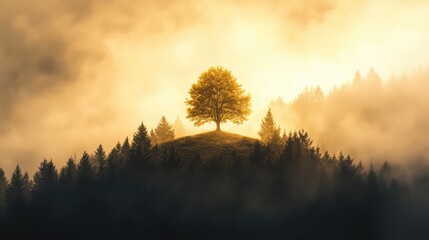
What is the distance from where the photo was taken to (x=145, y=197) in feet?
389

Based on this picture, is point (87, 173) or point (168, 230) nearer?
point (168, 230)

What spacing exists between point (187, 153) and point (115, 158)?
800 inches

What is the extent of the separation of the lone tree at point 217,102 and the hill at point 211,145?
12.9 ft

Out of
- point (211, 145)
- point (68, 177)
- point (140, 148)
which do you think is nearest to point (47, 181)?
point (68, 177)

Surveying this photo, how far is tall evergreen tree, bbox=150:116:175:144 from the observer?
148 meters

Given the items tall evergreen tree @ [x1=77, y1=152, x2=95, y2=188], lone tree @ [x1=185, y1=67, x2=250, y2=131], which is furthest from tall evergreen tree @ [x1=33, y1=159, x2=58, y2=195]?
lone tree @ [x1=185, y1=67, x2=250, y2=131]

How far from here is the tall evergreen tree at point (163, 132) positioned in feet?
487

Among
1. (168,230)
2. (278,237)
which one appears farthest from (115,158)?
(278,237)

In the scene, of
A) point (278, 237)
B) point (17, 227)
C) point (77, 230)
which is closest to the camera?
point (278, 237)

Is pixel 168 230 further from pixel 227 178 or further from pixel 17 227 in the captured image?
pixel 17 227

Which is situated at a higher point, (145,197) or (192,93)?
(192,93)

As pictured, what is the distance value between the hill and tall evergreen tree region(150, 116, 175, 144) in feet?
64.3

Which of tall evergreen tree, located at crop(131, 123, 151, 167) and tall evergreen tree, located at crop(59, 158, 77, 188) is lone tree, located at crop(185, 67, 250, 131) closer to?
tall evergreen tree, located at crop(131, 123, 151, 167)

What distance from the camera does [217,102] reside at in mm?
128250
